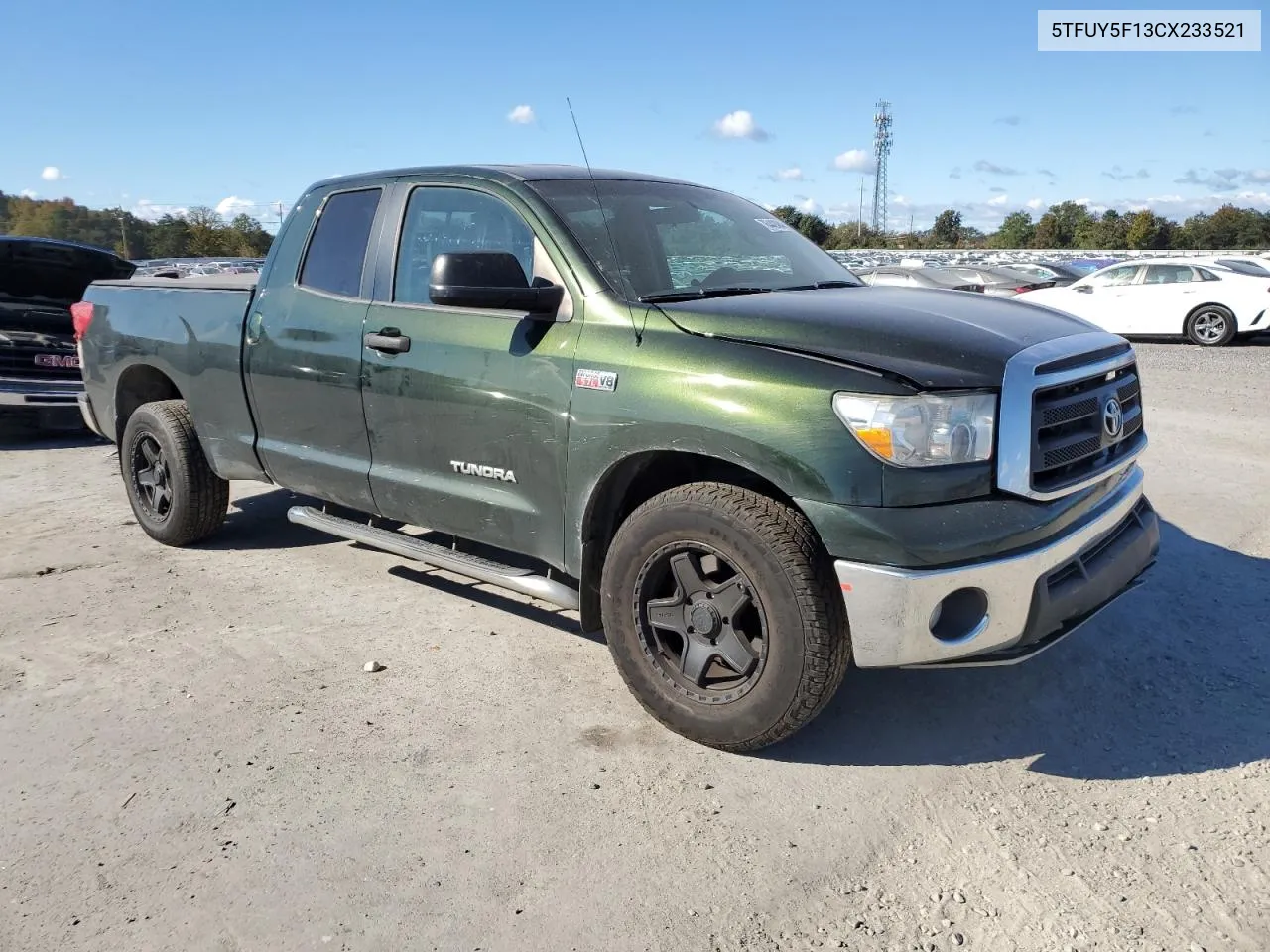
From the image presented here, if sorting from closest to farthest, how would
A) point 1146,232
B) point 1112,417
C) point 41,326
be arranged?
point 1112,417 < point 41,326 < point 1146,232

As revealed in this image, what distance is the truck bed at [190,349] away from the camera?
16.0ft

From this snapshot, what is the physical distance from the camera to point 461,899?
251cm

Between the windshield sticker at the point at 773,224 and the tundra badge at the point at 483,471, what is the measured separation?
5.70 feet

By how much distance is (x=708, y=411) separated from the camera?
3033mm

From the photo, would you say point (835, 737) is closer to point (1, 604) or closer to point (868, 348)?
point (868, 348)

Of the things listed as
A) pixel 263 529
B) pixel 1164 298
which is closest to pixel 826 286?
pixel 263 529

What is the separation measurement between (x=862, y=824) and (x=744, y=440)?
3.82 feet

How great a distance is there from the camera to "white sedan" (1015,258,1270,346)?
15656 mm

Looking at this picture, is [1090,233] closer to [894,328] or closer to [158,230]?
[158,230]

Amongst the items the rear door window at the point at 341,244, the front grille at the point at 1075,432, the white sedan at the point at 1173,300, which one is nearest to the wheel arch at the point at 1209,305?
the white sedan at the point at 1173,300

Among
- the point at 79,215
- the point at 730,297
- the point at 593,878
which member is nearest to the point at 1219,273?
the point at 730,297

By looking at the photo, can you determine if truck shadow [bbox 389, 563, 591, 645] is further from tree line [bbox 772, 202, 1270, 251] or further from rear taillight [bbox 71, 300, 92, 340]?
tree line [bbox 772, 202, 1270, 251]

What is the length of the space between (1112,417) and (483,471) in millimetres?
2246

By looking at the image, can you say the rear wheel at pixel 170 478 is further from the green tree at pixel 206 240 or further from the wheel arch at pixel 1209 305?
the green tree at pixel 206 240
